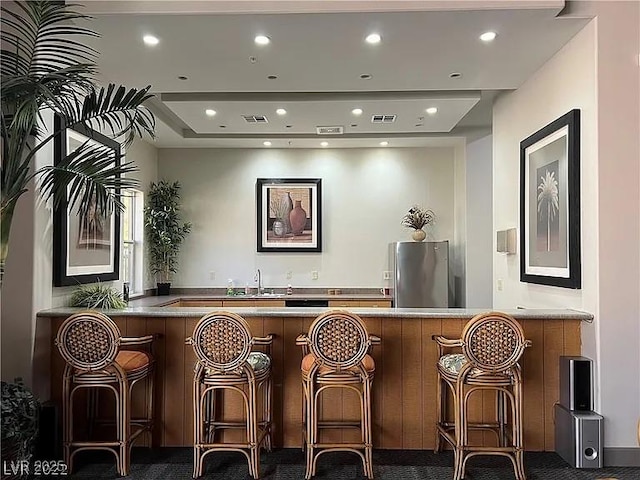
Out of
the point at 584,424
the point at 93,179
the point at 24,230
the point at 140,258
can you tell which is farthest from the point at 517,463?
the point at 140,258

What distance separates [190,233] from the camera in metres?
7.32

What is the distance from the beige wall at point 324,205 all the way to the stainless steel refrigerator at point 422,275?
62 centimetres

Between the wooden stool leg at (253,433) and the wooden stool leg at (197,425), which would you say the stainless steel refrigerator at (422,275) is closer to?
the wooden stool leg at (253,433)

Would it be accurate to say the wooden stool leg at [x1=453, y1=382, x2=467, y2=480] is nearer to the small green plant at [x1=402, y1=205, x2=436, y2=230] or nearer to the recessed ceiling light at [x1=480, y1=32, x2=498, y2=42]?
the recessed ceiling light at [x1=480, y1=32, x2=498, y2=42]

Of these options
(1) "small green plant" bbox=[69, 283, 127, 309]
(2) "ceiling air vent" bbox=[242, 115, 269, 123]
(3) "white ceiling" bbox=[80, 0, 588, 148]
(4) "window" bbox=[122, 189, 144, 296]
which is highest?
(3) "white ceiling" bbox=[80, 0, 588, 148]

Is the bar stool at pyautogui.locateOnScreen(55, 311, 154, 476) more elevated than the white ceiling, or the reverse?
the white ceiling

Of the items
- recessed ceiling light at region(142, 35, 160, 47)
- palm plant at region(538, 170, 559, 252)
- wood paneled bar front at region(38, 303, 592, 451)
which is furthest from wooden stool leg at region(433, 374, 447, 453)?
recessed ceiling light at region(142, 35, 160, 47)

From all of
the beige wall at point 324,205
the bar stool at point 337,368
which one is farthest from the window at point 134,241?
the bar stool at point 337,368

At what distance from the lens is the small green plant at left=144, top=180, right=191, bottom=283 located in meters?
6.90

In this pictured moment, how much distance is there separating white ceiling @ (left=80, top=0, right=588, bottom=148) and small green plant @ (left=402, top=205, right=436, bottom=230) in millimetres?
1407

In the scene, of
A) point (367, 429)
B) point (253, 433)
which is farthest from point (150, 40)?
point (367, 429)

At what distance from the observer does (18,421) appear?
113 inches

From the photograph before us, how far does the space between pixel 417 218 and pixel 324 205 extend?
1.27 meters

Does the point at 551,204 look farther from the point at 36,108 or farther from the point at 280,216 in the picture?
the point at 280,216
